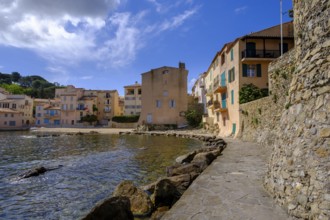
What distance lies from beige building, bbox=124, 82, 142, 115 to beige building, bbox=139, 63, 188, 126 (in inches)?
505

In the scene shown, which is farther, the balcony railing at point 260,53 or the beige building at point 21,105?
the beige building at point 21,105

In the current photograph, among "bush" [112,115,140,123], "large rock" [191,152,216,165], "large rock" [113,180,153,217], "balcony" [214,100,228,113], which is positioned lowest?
"large rock" [113,180,153,217]

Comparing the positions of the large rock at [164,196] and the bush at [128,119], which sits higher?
the bush at [128,119]

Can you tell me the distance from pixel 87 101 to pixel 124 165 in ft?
211

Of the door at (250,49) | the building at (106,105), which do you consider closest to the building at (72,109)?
the building at (106,105)

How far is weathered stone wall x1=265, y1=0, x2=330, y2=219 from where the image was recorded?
4.80 meters

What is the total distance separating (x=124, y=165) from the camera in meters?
16.1

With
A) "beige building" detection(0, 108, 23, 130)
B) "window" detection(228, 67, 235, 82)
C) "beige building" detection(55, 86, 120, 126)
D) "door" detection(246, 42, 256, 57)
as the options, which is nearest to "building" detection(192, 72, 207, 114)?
"window" detection(228, 67, 235, 82)

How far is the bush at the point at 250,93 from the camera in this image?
1065 inches

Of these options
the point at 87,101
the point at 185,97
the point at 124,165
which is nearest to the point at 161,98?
the point at 185,97

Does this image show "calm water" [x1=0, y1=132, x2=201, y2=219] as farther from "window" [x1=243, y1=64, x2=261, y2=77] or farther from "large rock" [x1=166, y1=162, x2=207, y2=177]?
"window" [x1=243, y1=64, x2=261, y2=77]

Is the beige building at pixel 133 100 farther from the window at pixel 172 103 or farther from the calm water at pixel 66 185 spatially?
the calm water at pixel 66 185

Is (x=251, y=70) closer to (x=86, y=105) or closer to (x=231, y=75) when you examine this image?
(x=231, y=75)

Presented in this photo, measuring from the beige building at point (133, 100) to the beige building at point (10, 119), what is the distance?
31.9 meters
